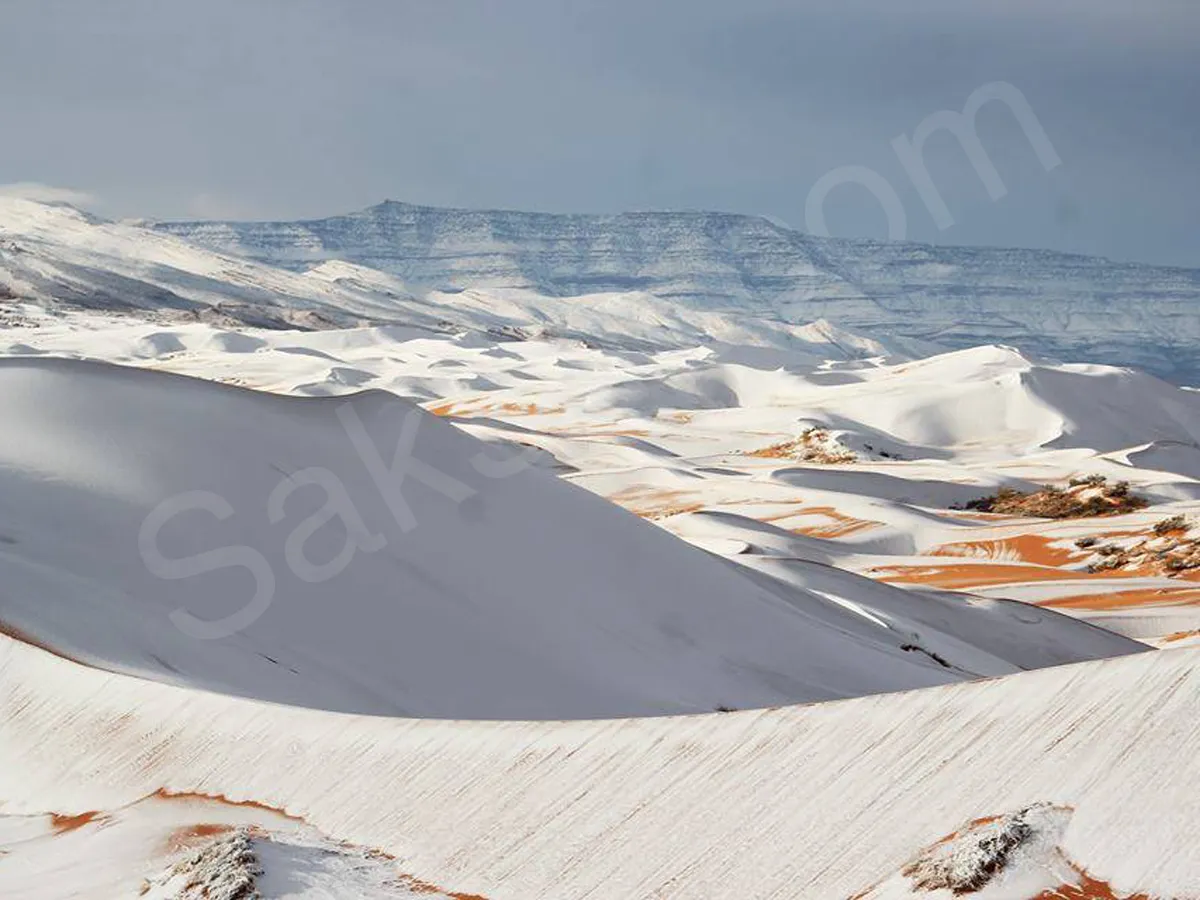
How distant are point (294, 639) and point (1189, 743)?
30.5 ft

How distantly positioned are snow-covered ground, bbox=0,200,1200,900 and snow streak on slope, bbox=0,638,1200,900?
2cm

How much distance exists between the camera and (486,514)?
1933 cm

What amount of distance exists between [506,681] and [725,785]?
7.80 m

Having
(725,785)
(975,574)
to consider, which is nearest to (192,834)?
(725,785)

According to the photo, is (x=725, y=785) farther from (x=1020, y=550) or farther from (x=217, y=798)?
(x=1020, y=550)

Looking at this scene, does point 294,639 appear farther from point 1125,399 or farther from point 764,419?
point 1125,399

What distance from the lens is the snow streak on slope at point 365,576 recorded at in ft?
41.5

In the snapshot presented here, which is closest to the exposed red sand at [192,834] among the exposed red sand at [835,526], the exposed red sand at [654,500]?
the exposed red sand at [835,526]

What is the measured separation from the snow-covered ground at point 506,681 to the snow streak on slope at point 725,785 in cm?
2

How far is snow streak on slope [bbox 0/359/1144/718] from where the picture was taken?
12641 millimetres

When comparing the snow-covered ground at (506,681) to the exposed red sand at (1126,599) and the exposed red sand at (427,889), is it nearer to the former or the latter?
the exposed red sand at (427,889)

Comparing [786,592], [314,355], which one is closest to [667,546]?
[786,592]

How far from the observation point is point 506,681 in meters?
14.5

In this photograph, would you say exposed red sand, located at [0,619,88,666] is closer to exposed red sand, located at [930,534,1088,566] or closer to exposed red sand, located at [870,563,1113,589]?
exposed red sand, located at [870,563,1113,589]
